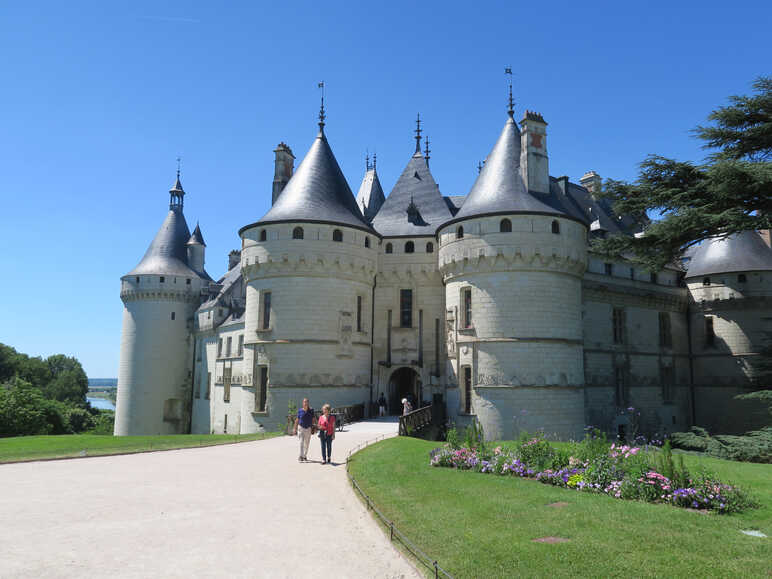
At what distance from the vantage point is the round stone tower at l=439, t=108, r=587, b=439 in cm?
2423

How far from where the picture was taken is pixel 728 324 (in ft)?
113

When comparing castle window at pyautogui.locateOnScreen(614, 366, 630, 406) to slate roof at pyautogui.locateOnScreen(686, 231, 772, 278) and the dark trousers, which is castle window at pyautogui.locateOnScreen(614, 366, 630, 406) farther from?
the dark trousers

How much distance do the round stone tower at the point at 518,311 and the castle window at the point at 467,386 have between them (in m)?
0.04

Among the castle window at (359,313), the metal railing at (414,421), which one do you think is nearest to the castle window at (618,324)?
the metal railing at (414,421)

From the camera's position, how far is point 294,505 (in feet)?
32.4

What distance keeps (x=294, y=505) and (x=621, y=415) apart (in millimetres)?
26073

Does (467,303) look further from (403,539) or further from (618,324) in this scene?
(403,539)

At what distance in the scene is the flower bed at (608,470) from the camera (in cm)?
942

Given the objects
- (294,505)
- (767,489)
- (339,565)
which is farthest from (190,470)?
(767,489)

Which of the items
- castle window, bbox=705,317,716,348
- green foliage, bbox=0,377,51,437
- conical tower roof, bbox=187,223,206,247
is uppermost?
conical tower roof, bbox=187,223,206,247

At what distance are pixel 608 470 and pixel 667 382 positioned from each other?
26960mm

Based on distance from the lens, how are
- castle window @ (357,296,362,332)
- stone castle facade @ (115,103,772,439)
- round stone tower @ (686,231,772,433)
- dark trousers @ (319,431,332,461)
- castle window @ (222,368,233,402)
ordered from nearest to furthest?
1. dark trousers @ (319,431,332,461)
2. stone castle facade @ (115,103,772,439)
3. castle window @ (357,296,362,332)
4. round stone tower @ (686,231,772,433)
5. castle window @ (222,368,233,402)

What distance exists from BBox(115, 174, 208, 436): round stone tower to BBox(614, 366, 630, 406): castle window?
30.3 meters

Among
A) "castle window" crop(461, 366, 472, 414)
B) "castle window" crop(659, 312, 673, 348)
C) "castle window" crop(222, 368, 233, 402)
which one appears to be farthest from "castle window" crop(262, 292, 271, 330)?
"castle window" crop(659, 312, 673, 348)
